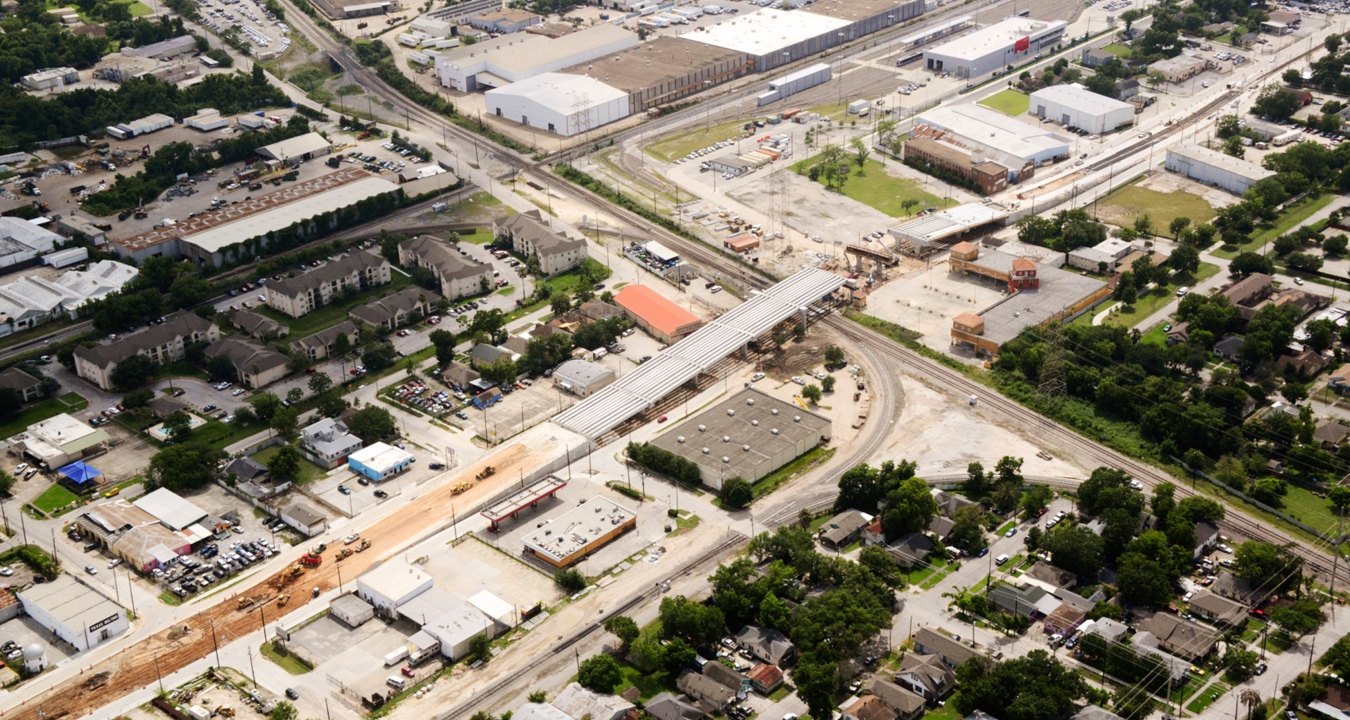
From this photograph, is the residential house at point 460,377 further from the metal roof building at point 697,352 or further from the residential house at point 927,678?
the residential house at point 927,678

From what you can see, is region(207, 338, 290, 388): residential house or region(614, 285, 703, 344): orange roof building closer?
region(207, 338, 290, 388): residential house

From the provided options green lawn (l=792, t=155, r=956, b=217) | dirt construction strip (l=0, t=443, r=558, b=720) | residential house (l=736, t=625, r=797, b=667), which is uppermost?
residential house (l=736, t=625, r=797, b=667)

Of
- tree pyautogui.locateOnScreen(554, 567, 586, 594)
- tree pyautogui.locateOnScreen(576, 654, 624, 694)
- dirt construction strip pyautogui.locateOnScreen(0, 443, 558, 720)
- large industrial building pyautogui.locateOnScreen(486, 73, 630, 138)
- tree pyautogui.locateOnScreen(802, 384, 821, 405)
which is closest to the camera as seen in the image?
tree pyautogui.locateOnScreen(576, 654, 624, 694)

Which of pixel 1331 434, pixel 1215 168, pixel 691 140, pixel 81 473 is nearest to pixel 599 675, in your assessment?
pixel 81 473

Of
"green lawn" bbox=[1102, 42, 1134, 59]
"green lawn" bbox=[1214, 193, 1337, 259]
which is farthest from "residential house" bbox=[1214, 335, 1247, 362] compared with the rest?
"green lawn" bbox=[1102, 42, 1134, 59]

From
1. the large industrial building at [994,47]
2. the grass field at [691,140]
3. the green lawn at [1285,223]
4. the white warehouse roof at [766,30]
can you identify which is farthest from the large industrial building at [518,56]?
the green lawn at [1285,223]

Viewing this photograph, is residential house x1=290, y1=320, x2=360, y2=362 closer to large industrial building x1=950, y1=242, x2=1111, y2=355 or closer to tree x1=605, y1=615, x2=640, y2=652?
tree x1=605, y1=615, x2=640, y2=652
